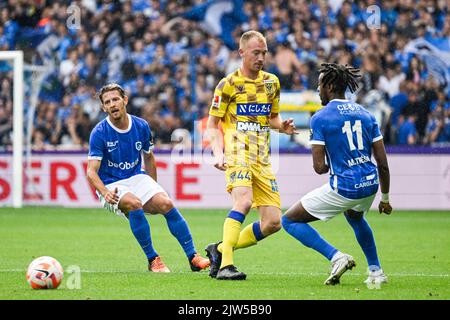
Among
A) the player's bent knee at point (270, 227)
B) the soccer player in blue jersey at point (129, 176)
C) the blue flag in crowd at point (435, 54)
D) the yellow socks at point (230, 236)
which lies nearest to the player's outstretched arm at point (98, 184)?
the soccer player in blue jersey at point (129, 176)

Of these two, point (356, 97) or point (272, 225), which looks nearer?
point (272, 225)

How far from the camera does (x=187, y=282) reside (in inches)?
356

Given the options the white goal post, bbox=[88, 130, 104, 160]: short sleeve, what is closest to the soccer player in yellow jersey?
bbox=[88, 130, 104, 160]: short sleeve

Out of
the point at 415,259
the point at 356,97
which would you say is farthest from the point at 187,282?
the point at 356,97

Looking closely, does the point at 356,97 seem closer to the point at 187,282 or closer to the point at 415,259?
the point at 415,259

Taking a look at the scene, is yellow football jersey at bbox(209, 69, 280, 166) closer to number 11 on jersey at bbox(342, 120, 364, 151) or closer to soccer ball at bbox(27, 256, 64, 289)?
number 11 on jersey at bbox(342, 120, 364, 151)

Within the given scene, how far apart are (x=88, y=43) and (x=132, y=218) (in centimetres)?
1291

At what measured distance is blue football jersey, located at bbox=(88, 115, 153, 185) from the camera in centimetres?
1013

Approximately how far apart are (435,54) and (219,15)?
5.10 metres

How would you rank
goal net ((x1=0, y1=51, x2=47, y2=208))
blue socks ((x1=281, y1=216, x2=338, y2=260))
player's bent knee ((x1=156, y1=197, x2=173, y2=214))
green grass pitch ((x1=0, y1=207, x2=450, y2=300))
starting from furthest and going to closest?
goal net ((x1=0, y1=51, x2=47, y2=208)) < player's bent knee ((x1=156, y1=197, x2=173, y2=214)) < blue socks ((x1=281, y1=216, x2=338, y2=260)) < green grass pitch ((x1=0, y1=207, x2=450, y2=300))

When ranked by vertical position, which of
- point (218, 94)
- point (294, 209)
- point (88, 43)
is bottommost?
point (294, 209)

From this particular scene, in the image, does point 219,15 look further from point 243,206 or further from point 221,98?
point 243,206
